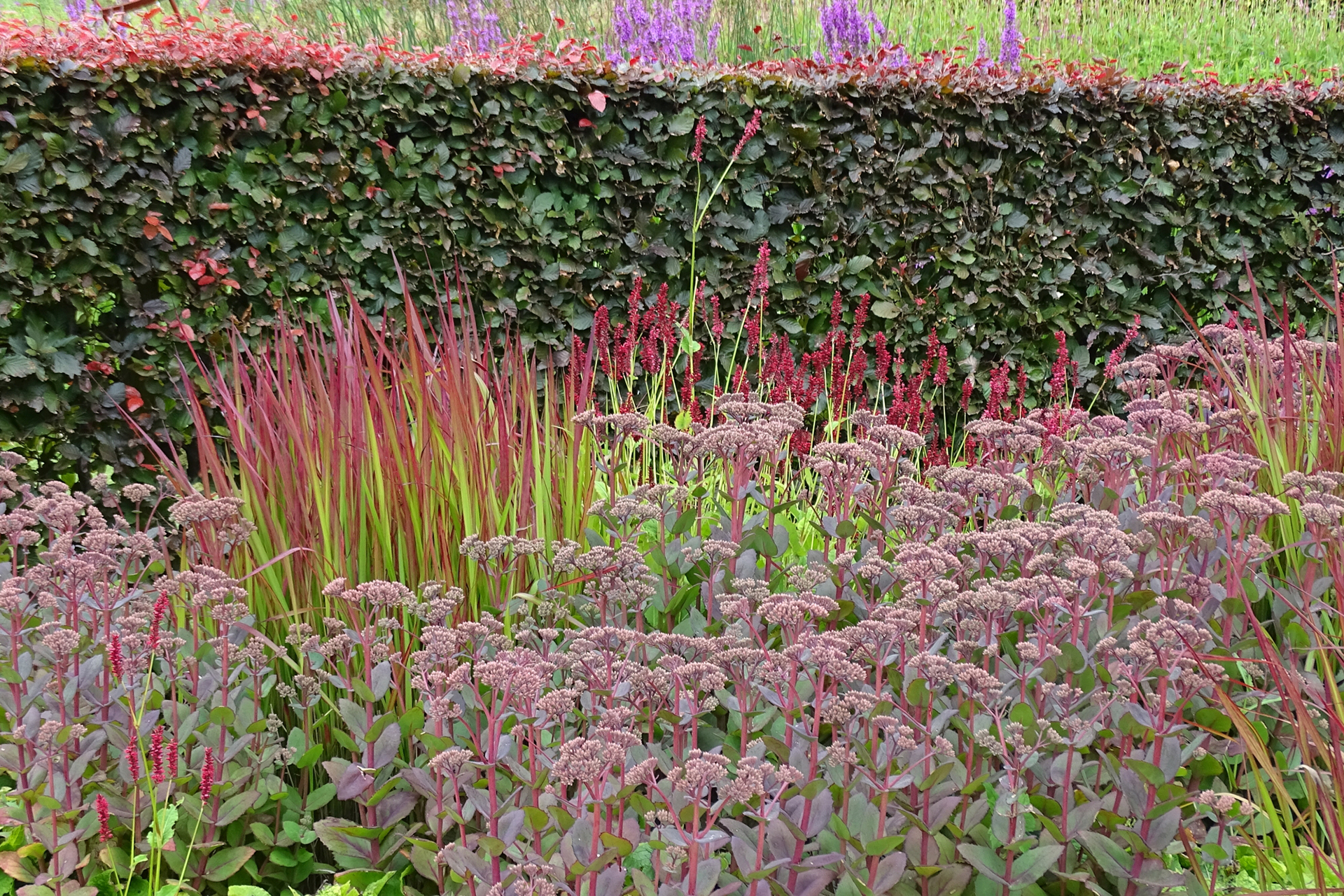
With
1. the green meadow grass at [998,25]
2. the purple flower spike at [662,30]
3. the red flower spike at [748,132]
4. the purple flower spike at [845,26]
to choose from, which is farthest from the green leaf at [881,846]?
the green meadow grass at [998,25]

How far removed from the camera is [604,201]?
17.6 feet

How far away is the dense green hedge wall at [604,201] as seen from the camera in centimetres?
439

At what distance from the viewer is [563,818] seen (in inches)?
69.6

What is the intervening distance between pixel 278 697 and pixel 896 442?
6.11 ft

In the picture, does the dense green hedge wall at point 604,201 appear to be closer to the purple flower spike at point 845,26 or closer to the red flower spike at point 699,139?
the red flower spike at point 699,139

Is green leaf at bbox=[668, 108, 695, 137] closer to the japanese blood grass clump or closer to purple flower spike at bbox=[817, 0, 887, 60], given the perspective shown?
the japanese blood grass clump

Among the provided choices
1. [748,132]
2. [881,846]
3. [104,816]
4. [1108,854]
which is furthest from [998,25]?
[104,816]

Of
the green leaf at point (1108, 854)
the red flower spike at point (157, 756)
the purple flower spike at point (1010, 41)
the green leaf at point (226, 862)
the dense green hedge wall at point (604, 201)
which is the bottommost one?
the green leaf at point (226, 862)

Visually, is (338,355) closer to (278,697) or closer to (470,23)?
(278,697)

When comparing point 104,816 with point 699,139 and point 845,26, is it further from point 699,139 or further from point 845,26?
point 845,26

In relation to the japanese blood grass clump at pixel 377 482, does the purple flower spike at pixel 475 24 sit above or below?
above

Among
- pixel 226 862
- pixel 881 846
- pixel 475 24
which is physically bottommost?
pixel 226 862

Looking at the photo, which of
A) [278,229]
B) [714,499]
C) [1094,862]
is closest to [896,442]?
[714,499]

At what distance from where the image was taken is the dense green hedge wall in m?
4.39
